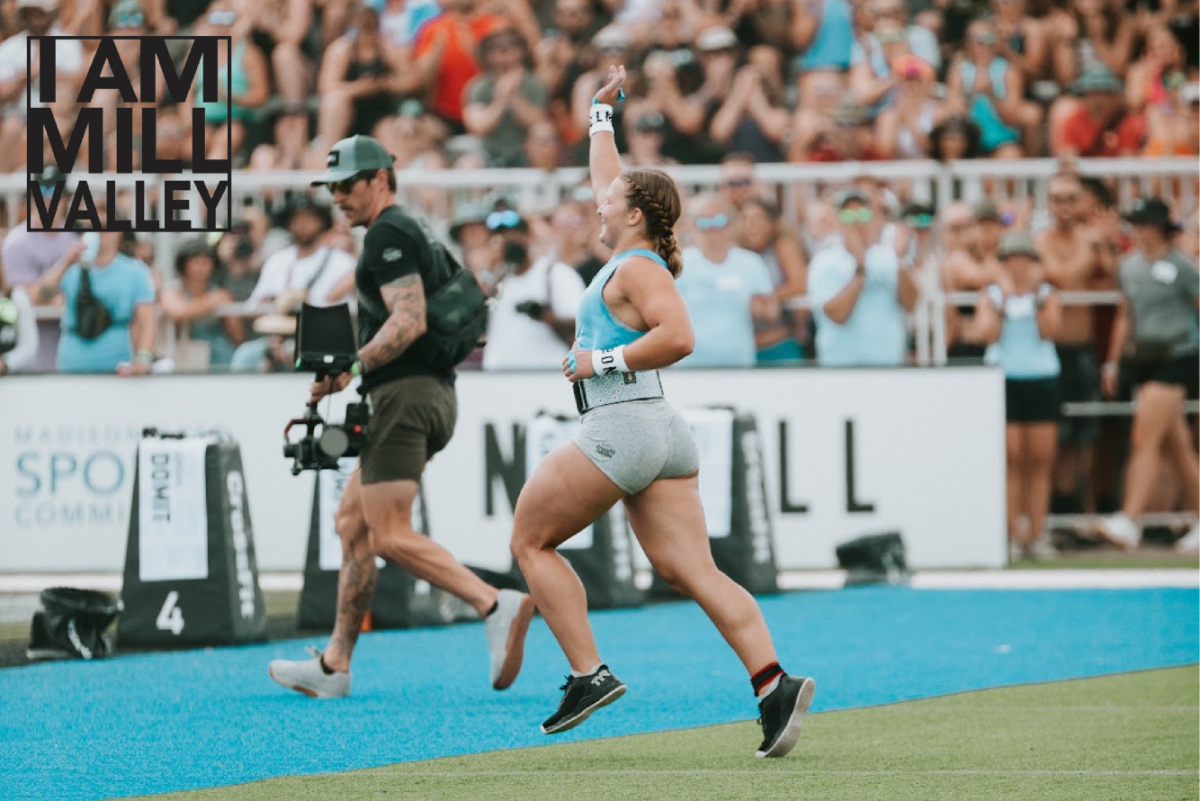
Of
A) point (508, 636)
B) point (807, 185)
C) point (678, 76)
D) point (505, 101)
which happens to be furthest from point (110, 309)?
point (508, 636)

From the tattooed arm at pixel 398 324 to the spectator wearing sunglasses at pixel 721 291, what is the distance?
6736 millimetres

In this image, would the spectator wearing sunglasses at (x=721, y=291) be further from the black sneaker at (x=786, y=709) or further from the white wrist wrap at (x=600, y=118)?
the black sneaker at (x=786, y=709)

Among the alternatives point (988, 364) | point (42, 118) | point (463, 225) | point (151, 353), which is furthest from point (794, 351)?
point (42, 118)

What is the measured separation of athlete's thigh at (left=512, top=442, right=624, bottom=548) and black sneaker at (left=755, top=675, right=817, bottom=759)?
88cm

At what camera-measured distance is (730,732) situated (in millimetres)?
7926

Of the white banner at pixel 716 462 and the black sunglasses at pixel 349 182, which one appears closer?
the black sunglasses at pixel 349 182

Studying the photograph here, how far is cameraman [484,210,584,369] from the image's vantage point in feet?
49.8

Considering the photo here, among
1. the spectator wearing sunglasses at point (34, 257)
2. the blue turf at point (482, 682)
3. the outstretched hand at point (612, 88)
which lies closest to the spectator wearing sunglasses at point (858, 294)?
the blue turf at point (482, 682)

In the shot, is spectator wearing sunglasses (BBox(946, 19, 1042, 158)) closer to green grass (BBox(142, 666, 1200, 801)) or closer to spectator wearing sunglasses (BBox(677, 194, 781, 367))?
spectator wearing sunglasses (BBox(677, 194, 781, 367))

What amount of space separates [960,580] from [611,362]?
8220 millimetres

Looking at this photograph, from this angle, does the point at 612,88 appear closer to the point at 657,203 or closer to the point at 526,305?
the point at 657,203

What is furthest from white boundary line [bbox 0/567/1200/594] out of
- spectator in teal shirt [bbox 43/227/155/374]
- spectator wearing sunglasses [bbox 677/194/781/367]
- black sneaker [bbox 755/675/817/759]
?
black sneaker [bbox 755/675/817/759]

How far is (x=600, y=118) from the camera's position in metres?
8.05

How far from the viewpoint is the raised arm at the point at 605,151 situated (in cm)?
780
